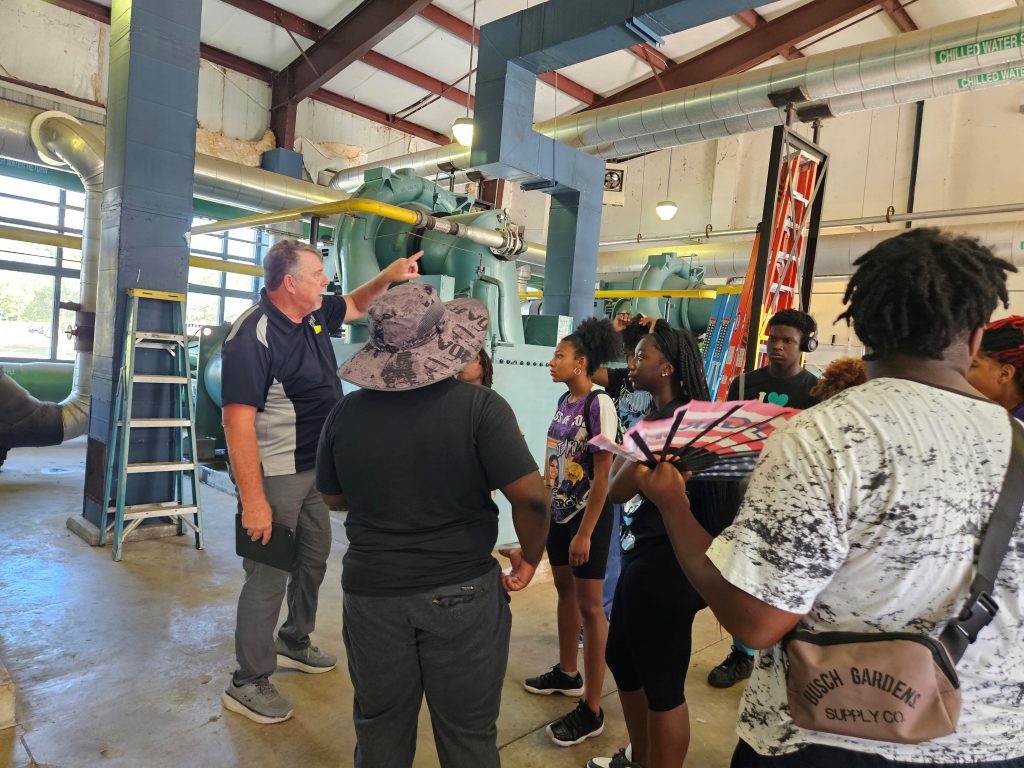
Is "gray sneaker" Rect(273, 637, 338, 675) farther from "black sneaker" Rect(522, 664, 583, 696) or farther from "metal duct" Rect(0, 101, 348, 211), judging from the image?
"metal duct" Rect(0, 101, 348, 211)

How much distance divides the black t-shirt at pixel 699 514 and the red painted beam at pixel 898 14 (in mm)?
9129

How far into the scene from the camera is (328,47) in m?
9.45

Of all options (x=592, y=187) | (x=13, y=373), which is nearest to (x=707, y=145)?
(x=592, y=187)

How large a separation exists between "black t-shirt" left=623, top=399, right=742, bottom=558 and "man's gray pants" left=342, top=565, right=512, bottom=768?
51 centimetres

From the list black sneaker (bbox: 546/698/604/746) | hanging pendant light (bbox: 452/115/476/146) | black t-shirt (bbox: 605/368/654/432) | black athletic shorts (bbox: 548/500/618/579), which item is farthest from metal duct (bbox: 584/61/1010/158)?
black sneaker (bbox: 546/698/604/746)

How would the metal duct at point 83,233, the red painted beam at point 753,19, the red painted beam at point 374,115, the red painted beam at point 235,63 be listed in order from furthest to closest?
the red painted beam at point 374,115 < the red painted beam at point 235,63 < the red painted beam at point 753,19 < the metal duct at point 83,233

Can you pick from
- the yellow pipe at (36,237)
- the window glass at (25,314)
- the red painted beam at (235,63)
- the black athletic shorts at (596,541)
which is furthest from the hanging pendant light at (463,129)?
the window glass at (25,314)

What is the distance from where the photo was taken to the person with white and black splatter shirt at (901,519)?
846 mm

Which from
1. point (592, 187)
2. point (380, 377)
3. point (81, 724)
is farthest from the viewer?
point (592, 187)

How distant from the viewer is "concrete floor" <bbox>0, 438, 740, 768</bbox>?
7.04ft

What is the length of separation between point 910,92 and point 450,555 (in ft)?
20.3

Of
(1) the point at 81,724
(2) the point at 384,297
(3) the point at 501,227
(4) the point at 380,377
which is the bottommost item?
(1) the point at 81,724

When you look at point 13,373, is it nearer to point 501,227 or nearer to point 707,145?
point 501,227

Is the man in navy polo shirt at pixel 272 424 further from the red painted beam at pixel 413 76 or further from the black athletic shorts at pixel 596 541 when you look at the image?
the red painted beam at pixel 413 76
